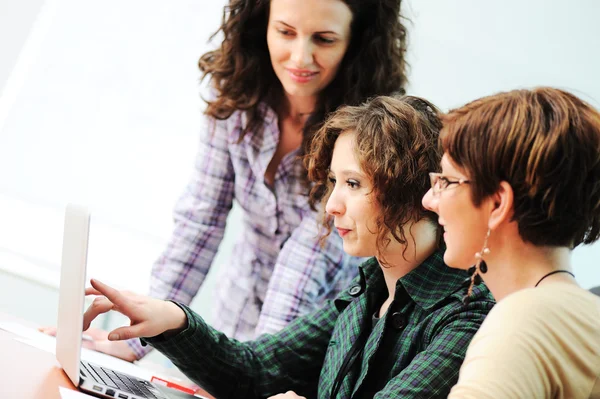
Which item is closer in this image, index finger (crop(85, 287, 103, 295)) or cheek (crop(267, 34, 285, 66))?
index finger (crop(85, 287, 103, 295))

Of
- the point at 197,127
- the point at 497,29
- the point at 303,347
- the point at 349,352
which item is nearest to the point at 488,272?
the point at 349,352

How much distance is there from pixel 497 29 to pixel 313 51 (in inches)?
34.4

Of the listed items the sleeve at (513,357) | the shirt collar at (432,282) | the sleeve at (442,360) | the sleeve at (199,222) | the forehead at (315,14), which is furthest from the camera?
the sleeve at (199,222)

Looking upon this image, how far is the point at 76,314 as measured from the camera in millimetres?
1271

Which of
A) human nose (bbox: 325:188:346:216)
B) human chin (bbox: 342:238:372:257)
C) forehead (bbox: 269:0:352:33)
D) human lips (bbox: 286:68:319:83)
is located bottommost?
human chin (bbox: 342:238:372:257)

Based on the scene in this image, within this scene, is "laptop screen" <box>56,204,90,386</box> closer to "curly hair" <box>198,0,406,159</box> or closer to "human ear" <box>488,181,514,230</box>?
"human ear" <box>488,181,514,230</box>

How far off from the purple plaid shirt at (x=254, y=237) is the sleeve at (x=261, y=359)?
225 millimetres

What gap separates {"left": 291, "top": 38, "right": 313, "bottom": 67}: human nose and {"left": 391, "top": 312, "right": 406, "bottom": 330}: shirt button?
630 mm

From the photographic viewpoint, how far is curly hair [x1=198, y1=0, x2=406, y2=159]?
75.8 inches

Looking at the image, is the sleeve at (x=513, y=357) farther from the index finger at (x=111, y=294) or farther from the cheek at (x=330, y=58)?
the cheek at (x=330, y=58)

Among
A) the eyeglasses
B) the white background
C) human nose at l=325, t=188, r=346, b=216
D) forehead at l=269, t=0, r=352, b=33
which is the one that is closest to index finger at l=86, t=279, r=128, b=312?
human nose at l=325, t=188, r=346, b=216

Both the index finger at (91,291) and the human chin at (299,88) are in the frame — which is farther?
the human chin at (299,88)

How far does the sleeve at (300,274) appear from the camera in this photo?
191cm

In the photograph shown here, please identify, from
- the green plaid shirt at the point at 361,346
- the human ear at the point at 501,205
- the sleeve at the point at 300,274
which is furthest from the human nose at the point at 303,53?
the human ear at the point at 501,205
